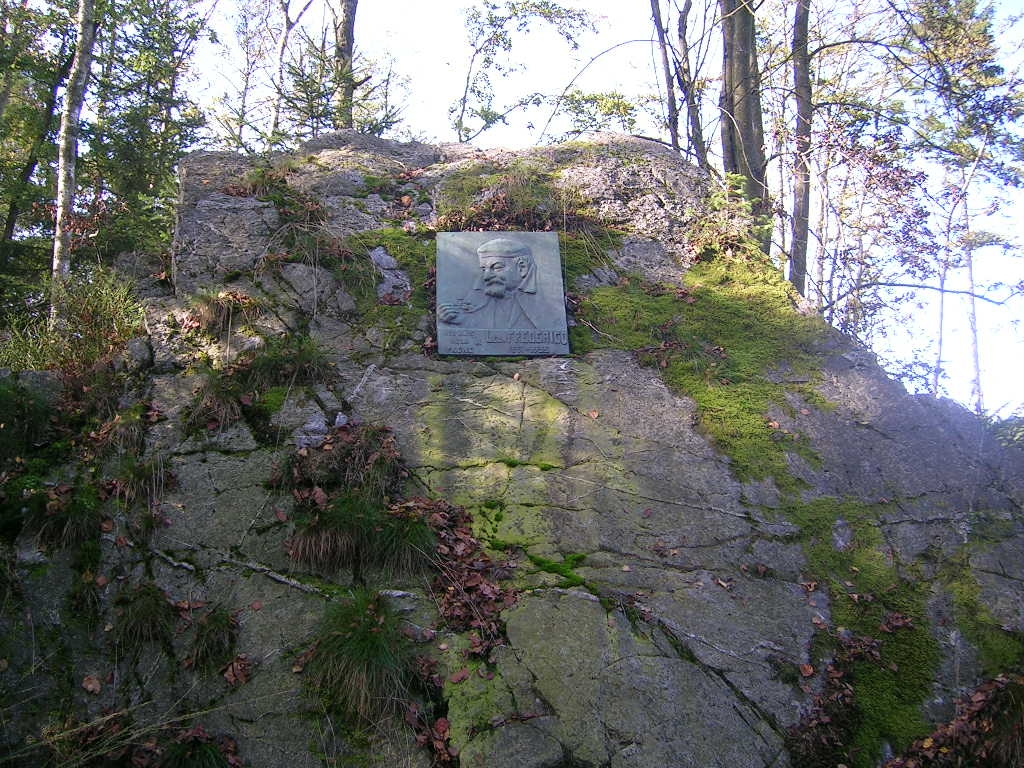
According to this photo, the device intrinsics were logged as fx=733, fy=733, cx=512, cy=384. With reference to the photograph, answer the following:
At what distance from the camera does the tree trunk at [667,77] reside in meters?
11.7

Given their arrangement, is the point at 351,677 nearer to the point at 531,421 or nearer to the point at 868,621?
the point at 531,421

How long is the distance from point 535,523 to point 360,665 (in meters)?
1.51

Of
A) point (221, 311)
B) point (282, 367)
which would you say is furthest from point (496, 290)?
point (221, 311)

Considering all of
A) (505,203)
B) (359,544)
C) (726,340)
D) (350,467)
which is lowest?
(359,544)

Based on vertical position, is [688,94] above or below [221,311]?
above

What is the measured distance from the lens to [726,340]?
6320 mm

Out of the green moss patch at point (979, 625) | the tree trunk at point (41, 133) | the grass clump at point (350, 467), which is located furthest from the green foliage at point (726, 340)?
the tree trunk at point (41, 133)

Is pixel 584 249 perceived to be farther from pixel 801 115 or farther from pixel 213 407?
pixel 801 115

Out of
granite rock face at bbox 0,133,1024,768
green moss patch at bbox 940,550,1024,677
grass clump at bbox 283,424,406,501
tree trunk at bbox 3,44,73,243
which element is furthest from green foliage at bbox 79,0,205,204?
green moss patch at bbox 940,550,1024,677

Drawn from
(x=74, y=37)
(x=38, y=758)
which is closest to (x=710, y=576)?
(x=38, y=758)

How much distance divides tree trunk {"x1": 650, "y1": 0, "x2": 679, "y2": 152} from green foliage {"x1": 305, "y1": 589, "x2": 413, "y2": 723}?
30.5ft

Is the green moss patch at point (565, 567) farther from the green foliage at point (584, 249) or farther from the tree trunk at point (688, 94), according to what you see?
the tree trunk at point (688, 94)

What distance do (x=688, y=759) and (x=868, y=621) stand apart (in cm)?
162

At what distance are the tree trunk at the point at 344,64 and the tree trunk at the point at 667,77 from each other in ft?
15.5
